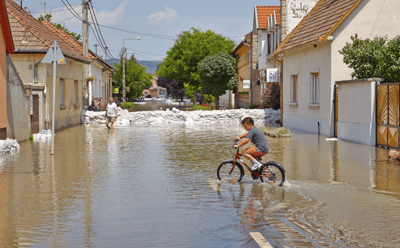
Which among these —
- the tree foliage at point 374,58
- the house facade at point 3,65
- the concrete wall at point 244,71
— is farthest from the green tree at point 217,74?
the house facade at point 3,65

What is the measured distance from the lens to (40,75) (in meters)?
21.9

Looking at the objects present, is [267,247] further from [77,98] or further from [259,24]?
[259,24]

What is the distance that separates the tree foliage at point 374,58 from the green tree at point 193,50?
145 ft

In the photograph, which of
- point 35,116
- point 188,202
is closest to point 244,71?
point 35,116

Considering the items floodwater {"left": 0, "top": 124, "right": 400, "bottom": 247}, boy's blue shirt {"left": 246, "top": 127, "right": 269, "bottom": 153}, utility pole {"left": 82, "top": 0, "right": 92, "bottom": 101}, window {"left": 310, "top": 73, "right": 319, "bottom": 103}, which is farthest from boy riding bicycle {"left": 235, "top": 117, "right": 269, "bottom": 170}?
utility pole {"left": 82, "top": 0, "right": 92, "bottom": 101}

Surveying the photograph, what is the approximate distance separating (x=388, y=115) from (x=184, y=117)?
686 inches

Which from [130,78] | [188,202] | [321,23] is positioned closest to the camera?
[188,202]

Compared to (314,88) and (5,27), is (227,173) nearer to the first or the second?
(5,27)

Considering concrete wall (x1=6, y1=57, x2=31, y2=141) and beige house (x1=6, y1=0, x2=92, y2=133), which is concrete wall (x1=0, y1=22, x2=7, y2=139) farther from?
beige house (x1=6, y1=0, x2=92, y2=133)

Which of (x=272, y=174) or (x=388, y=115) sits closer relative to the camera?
(x=272, y=174)

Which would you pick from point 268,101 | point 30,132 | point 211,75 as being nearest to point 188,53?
point 211,75

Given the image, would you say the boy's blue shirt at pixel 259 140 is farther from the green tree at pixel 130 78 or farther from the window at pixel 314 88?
the green tree at pixel 130 78

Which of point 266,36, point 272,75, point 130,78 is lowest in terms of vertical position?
point 272,75

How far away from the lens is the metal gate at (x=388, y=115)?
13629 millimetres
